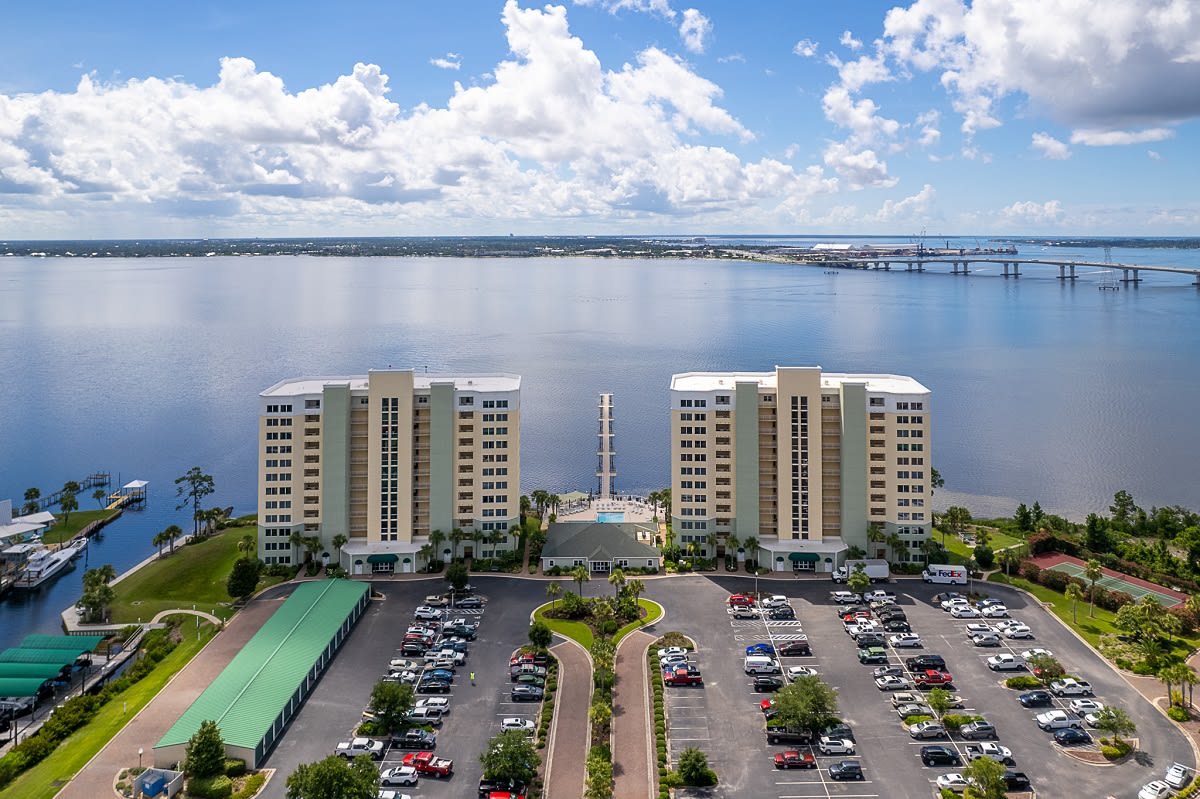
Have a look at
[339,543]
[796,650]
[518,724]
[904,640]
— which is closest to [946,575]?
[904,640]

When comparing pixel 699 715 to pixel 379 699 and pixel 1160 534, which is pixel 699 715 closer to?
pixel 379 699

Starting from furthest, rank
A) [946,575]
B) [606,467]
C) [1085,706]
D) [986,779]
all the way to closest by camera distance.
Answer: [606,467] < [946,575] < [1085,706] < [986,779]

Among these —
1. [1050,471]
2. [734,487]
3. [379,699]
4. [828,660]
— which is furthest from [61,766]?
[1050,471]

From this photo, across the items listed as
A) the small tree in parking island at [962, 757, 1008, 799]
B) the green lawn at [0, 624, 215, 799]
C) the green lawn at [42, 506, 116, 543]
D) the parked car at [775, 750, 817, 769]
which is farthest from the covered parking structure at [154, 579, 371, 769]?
the green lawn at [42, 506, 116, 543]

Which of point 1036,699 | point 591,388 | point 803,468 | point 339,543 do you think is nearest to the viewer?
point 1036,699

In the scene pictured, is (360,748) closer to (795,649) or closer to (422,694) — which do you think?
(422,694)

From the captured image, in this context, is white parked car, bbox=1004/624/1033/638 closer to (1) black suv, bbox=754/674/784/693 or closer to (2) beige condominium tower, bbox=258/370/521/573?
A: (1) black suv, bbox=754/674/784/693

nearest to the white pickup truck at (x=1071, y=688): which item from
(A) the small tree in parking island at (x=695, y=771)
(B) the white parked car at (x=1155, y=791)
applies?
(B) the white parked car at (x=1155, y=791)
